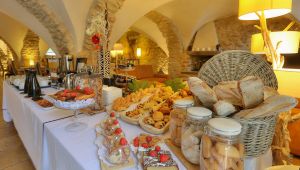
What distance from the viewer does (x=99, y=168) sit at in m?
0.61

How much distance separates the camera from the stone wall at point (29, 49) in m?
7.42

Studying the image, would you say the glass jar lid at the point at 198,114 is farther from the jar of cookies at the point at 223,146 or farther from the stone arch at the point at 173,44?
the stone arch at the point at 173,44

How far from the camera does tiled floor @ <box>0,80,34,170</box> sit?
1.80 m

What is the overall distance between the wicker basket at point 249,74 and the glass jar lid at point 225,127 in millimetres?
90

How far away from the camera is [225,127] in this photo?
453 mm

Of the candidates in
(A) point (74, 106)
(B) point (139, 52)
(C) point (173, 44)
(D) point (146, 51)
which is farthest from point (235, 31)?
(A) point (74, 106)

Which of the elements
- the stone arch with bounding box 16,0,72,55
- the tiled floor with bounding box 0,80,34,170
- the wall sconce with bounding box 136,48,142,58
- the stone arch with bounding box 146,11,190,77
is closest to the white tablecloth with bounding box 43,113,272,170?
the tiled floor with bounding box 0,80,34,170

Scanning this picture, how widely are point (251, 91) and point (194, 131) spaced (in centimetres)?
22

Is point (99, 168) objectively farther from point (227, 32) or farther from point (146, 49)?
point (146, 49)

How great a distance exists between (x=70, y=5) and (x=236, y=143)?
10.9ft

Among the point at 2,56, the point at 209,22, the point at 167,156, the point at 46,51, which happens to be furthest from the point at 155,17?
the point at 2,56

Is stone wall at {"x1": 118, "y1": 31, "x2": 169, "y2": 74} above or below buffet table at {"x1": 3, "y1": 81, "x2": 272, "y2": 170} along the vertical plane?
above

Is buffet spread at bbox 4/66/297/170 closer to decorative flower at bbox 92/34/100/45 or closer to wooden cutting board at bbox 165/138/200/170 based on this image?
wooden cutting board at bbox 165/138/200/170

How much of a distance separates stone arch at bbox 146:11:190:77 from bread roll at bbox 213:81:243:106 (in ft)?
15.5
